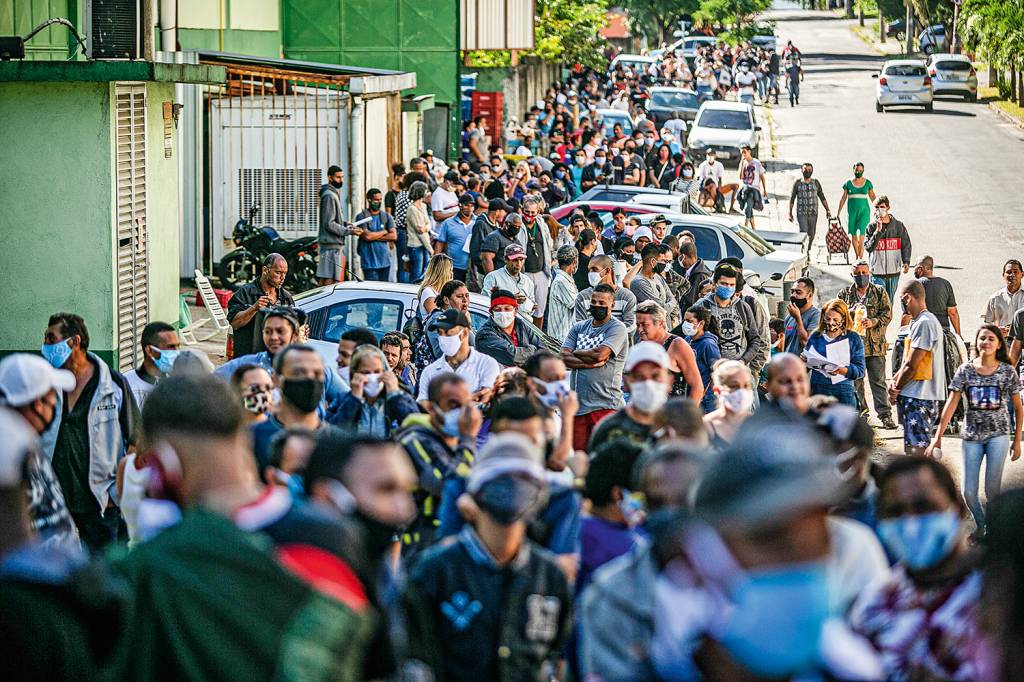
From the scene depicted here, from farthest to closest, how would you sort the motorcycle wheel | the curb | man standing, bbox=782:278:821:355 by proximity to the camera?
1. the curb
2. the motorcycle wheel
3. man standing, bbox=782:278:821:355

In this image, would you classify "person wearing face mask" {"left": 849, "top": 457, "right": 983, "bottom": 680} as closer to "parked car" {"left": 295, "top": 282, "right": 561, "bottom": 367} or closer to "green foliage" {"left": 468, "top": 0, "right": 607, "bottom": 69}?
"parked car" {"left": 295, "top": 282, "right": 561, "bottom": 367}

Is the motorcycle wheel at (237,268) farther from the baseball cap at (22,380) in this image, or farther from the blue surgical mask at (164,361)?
the baseball cap at (22,380)

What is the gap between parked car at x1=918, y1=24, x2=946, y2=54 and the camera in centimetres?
6675

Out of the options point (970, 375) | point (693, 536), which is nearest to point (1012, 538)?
point (693, 536)

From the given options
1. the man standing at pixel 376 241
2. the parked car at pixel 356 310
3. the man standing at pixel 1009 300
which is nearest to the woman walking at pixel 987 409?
the man standing at pixel 1009 300

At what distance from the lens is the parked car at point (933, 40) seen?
6675cm

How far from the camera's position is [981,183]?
3531 cm

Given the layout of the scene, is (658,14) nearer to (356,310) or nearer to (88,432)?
(356,310)

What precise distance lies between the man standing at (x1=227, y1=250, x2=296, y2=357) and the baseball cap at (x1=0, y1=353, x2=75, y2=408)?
209 inches

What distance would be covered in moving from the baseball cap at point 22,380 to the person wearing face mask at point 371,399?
6.91 ft

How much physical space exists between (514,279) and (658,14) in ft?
196

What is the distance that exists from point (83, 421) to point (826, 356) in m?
6.06

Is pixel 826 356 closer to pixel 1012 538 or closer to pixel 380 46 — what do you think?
pixel 1012 538

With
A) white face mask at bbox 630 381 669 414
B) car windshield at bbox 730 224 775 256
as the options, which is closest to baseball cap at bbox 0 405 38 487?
white face mask at bbox 630 381 669 414
